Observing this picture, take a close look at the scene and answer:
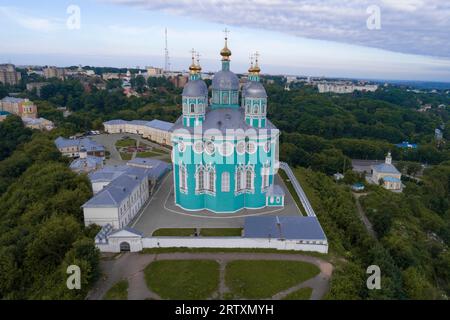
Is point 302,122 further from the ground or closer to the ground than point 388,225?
further from the ground

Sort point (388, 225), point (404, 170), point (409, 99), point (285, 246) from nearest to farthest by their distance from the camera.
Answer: point (285, 246)
point (388, 225)
point (404, 170)
point (409, 99)

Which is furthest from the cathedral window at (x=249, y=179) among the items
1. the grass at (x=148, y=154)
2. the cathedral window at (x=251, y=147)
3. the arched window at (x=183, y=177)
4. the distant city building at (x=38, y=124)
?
the distant city building at (x=38, y=124)

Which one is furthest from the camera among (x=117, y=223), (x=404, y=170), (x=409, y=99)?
(x=409, y=99)

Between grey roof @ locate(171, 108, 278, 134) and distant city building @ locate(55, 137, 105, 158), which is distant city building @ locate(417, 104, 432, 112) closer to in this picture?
grey roof @ locate(171, 108, 278, 134)

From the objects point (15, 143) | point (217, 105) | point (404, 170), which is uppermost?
point (217, 105)

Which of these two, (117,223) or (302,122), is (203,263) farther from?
(302,122)

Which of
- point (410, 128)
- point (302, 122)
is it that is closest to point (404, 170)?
point (302, 122)

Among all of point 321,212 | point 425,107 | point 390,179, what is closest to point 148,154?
point 321,212

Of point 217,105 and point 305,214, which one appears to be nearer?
point 305,214
